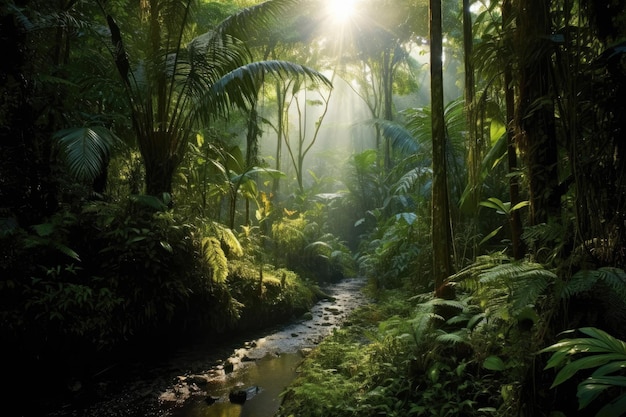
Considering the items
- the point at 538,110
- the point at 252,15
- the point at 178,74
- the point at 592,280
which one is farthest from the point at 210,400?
the point at 252,15

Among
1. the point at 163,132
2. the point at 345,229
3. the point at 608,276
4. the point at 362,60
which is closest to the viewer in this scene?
the point at 608,276

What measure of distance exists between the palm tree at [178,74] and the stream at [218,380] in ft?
8.64

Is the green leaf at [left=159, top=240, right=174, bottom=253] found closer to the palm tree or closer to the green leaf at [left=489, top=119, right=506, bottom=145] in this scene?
the palm tree

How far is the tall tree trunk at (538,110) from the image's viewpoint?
8.49 ft

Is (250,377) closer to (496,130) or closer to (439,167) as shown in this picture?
(439,167)

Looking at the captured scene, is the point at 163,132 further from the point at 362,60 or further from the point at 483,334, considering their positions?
Answer: the point at 362,60

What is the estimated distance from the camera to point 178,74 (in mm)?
6094

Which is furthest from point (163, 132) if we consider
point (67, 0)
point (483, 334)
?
point (483, 334)

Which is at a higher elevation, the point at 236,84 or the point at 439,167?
the point at 236,84

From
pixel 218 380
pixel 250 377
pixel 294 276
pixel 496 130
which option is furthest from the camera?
pixel 294 276

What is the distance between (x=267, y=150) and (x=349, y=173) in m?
18.7

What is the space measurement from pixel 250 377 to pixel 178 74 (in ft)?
15.1

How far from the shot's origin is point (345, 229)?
59.6 ft

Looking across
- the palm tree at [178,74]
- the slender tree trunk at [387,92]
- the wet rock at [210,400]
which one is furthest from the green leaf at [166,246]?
the slender tree trunk at [387,92]
